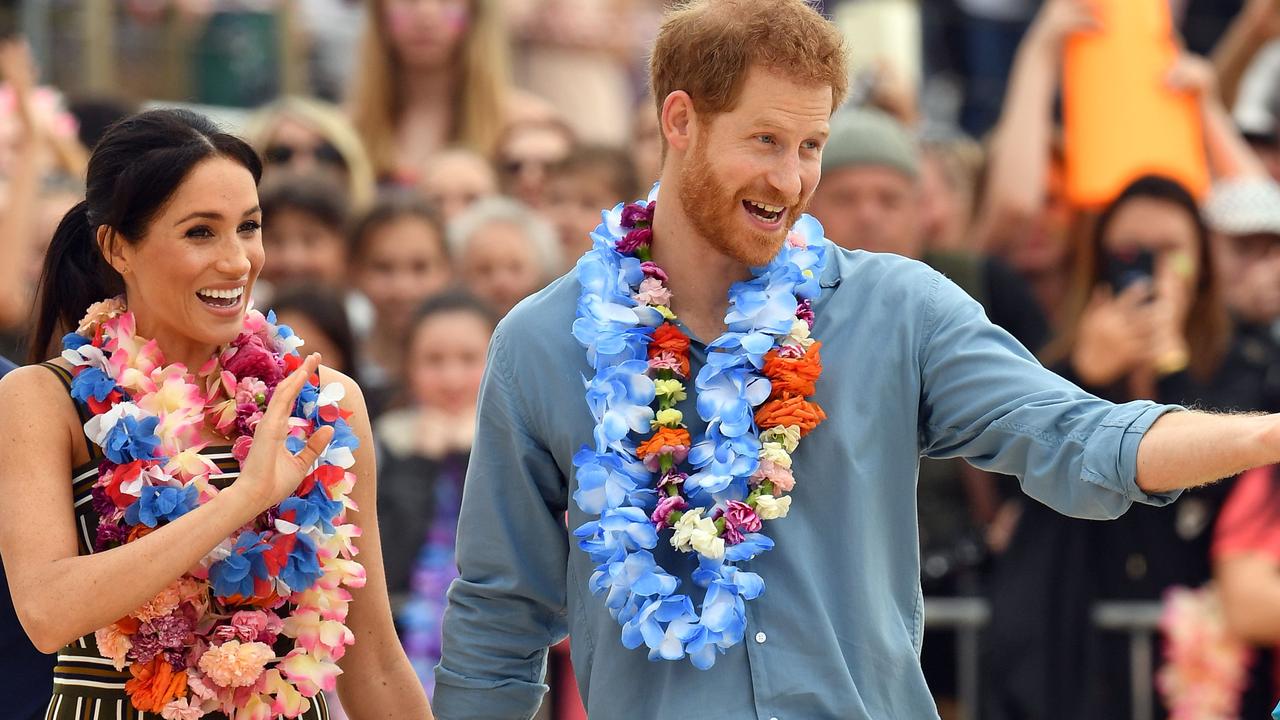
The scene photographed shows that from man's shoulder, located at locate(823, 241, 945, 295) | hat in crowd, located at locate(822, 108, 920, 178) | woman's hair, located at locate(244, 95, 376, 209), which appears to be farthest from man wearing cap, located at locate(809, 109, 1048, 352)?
man's shoulder, located at locate(823, 241, 945, 295)

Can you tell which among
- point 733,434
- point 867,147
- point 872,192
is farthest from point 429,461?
point 733,434

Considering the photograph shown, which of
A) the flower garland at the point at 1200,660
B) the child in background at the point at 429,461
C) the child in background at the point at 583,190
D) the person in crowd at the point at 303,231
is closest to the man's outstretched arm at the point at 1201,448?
the flower garland at the point at 1200,660

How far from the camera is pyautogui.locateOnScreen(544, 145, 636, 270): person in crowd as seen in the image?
28.9 feet

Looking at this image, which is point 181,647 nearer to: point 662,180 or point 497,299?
point 662,180

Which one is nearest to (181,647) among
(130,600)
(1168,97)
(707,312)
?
(130,600)

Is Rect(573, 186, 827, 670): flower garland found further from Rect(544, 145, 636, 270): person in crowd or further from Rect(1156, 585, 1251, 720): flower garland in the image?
Rect(544, 145, 636, 270): person in crowd

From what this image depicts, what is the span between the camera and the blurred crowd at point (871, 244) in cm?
715

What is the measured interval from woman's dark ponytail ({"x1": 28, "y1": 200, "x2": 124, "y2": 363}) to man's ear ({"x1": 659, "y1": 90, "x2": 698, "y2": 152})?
1.32 metres

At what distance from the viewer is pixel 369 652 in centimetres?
477

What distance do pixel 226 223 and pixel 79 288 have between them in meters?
0.45

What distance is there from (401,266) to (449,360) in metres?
0.89

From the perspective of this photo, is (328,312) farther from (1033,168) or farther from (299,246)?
(1033,168)

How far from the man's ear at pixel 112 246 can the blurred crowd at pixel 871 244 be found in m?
2.74

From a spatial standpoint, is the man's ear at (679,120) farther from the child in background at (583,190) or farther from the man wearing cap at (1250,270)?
the child in background at (583,190)
